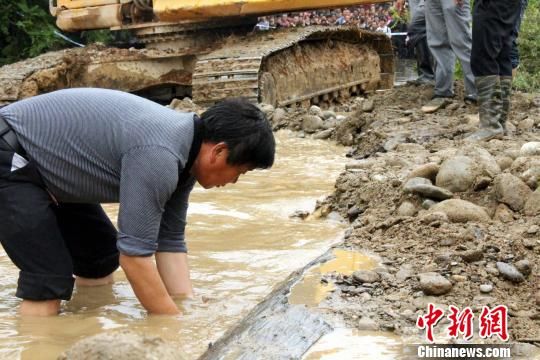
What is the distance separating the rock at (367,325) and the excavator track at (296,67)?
7625 millimetres

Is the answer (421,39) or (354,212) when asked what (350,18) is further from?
(354,212)

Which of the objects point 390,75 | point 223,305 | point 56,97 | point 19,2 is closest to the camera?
point 56,97

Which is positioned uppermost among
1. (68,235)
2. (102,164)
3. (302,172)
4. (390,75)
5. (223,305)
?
(102,164)

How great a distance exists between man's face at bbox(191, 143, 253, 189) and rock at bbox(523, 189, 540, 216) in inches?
65.3

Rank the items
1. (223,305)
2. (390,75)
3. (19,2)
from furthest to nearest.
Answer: (19,2) → (390,75) → (223,305)

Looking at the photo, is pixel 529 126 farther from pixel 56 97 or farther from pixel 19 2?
pixel 19 2

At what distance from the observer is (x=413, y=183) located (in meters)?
5.16

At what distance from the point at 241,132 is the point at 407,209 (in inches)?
69.3

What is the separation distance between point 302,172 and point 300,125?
2446 millimetres

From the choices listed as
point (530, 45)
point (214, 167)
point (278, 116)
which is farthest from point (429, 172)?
point (530, 45)

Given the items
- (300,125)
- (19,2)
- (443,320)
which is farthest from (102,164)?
(19,2)

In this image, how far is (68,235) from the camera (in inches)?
167

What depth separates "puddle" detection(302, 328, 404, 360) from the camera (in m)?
2.92

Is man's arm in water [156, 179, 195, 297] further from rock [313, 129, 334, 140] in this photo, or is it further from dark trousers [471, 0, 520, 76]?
rock [313, 129, 334, 140]
